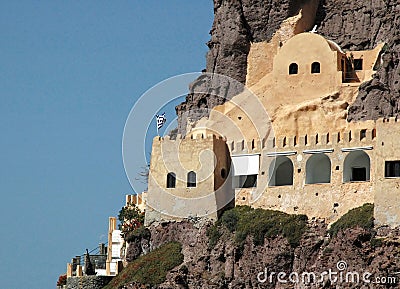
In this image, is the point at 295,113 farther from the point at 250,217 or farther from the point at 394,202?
the point at 394,202

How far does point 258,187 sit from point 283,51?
1289 centimetres

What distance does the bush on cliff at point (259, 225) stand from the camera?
84.6 meters

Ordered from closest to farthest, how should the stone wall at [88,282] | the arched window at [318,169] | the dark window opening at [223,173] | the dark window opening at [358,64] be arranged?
the arched window at [318,169] → the dark window opening at [223,173] → the stone wall at [88,282] → the dark window opening at [358,64]

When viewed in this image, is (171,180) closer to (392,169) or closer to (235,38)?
(235,38)

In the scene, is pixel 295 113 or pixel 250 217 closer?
pixel 250 217

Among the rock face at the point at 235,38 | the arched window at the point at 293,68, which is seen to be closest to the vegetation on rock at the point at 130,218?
the rock face at the point at 235,38

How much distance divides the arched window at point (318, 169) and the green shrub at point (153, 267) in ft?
33.2

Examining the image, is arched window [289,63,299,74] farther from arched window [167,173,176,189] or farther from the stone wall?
the stone wall

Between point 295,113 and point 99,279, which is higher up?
point 295,113

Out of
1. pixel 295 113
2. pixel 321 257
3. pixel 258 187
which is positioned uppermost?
pixel 295 113

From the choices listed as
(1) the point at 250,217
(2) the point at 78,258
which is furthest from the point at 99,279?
(1) the point at 250,217

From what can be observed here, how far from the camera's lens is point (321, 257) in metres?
81.2

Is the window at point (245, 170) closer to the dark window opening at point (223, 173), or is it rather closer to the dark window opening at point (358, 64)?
the dark window opening at point (223, 173)

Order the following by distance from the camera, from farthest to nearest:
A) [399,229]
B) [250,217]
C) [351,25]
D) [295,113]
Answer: [351,25] < [295,113] < [250,217] < [399,229]
